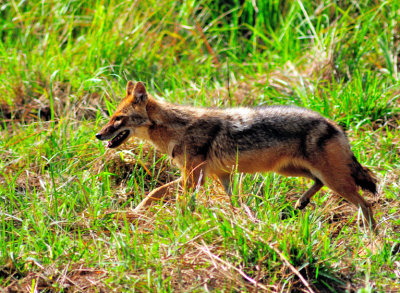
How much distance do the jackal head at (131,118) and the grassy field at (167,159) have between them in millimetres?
423

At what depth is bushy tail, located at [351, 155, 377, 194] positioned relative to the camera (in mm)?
5961

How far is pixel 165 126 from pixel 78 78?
2302mm

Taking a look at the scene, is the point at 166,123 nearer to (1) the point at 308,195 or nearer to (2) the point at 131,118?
(2) the point at 131,118

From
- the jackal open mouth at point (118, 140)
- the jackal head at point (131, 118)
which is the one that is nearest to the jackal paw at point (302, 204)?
the jackal head at point (131, 118)

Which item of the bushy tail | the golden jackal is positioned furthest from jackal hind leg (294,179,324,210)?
the bushy tail

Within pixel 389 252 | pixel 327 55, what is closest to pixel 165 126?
pixel 389 252

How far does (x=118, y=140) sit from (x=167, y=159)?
0.74 metres

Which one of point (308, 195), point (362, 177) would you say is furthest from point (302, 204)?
point (362, 177)

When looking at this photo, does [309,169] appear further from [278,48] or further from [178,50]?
[178,50]

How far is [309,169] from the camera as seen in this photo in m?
6.02

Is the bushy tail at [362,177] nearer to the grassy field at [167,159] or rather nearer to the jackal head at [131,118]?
the grassy field at [167,159]

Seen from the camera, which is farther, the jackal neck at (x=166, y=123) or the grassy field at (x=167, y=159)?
the jackal neck at (x=166, y=123)

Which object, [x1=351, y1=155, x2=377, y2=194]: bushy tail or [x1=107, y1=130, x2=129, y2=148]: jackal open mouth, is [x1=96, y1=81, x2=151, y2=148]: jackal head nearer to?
[x1=107, y1=130, x2=129, y2=148]: jackal open mouth

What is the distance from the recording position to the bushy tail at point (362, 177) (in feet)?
19.6
